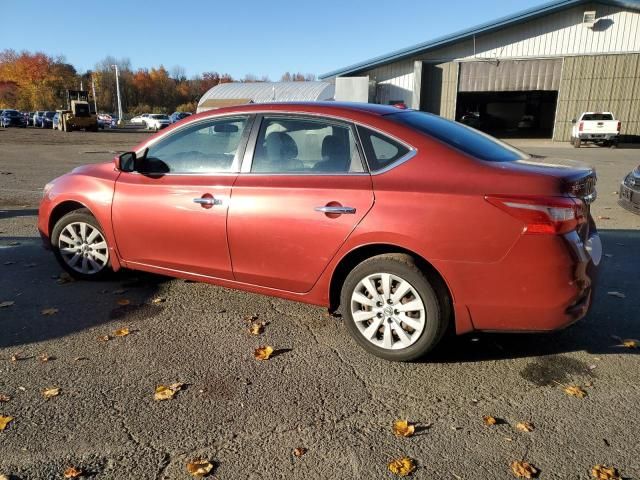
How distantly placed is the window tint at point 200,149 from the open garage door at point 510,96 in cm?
3032

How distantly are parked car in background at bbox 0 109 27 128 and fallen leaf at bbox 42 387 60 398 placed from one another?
58.9m

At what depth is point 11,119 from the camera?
52.4 meters

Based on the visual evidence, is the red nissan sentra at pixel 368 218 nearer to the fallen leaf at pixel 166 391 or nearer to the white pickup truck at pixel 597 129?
the fallen leaf at pixel 166 391

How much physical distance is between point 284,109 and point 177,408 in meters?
2.27

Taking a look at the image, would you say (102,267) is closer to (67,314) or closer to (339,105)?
(67,314)

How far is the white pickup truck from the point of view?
26.4 m

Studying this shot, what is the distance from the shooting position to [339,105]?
3857mm

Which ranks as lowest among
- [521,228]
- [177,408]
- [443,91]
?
[177,408]

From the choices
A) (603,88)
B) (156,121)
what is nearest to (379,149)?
(603,88)

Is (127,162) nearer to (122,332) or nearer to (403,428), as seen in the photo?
(122,332)

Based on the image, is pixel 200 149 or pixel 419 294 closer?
pixel 419 294

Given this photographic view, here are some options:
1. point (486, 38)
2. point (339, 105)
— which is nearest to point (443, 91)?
point (486, 38)

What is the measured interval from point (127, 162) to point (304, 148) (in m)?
1.70

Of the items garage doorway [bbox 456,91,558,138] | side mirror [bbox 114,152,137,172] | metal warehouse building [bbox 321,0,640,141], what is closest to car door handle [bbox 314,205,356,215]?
side mirror [bbox 114,152,137,172]
